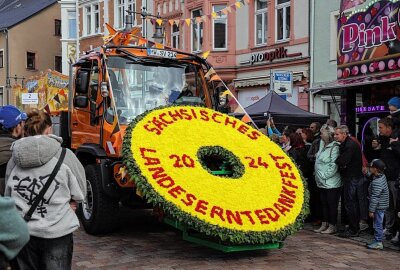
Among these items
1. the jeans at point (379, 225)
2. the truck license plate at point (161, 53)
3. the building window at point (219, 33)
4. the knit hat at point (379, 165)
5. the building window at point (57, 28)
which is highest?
the building window at point (57, 28)

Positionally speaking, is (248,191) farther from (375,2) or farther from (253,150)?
(375,2)

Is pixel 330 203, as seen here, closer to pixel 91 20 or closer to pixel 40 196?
pixel 40 196

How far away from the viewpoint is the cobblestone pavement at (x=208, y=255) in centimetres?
636

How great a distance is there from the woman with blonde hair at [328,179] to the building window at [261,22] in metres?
13.6

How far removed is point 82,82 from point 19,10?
39.5 m

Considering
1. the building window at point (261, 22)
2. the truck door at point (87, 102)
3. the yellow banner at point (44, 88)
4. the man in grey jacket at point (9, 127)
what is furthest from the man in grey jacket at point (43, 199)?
the building window at point (261, 22)

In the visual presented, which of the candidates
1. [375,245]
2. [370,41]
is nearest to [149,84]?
[375,245]

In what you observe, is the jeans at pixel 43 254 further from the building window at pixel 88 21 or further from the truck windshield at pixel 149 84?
the building window at pixel 88 21

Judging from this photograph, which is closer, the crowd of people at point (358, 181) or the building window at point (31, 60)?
the crowd of people at point (358, 181)

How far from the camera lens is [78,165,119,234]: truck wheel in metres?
7.51

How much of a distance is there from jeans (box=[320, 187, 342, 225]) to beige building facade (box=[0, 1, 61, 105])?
3464 cm

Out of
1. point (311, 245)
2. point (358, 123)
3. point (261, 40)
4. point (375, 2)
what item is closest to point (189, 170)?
point (311, 245)

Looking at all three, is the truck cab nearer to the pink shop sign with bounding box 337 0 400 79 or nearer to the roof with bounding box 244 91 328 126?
the pink shop sign with bounding box 337 0 400 79

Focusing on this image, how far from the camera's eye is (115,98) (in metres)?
7.71
